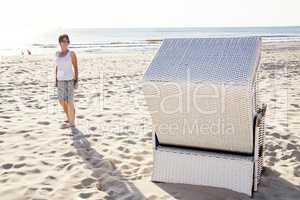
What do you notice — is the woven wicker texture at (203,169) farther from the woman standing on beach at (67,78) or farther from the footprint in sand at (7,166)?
the woman standing on beach at (67,78)

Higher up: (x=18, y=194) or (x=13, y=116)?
(x=13, y=116)

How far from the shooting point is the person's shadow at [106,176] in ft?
12.3

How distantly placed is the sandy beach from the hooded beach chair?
20cm

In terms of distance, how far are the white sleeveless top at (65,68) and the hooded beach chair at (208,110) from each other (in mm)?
2738

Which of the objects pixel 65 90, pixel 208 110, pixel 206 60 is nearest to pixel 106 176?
pixel 208 110

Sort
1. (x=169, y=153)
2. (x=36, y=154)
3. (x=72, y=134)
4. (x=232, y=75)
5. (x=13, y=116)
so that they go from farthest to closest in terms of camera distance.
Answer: (x=13, y=116) < (x=72, y=134) < (x=36, y=154) < (x=169, y=153) < (x=232, y=75)

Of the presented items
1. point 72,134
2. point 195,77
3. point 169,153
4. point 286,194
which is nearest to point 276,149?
point 286,194

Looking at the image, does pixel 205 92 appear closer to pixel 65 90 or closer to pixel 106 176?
pixel 106 176

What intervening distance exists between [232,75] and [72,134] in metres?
3.06

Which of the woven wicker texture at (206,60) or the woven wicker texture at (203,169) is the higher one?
the woven wicker texture at (206,60)

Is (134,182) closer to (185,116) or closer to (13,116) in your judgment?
(185,116)

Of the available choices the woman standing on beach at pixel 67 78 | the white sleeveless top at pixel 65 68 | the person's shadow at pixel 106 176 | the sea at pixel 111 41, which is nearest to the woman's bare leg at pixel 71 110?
the woman standing on beach at pixel 67 78

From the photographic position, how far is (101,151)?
500 cm

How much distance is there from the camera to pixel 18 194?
12.3 ft
